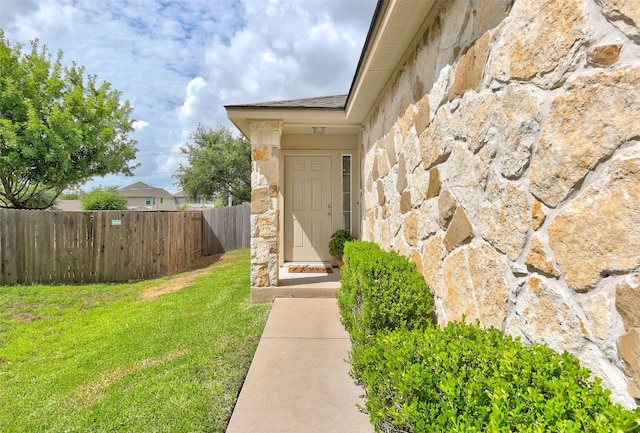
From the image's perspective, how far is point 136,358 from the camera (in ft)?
11.0

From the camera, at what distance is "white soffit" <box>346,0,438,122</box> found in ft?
7.86

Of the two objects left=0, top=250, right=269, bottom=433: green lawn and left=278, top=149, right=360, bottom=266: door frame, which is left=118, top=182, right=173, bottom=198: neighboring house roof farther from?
left=278, top=149, right=360, bottom=266: door frame

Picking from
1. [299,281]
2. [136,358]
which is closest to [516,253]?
[136,358]

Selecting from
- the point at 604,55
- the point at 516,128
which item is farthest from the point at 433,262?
the point at 604,55

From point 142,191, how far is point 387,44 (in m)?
42.4

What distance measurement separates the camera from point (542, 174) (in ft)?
4.29

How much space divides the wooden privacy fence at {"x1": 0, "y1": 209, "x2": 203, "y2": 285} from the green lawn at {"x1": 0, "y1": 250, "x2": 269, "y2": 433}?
1.53 metres

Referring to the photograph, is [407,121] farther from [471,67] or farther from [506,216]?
[506,216]

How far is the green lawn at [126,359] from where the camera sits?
2.35 meters

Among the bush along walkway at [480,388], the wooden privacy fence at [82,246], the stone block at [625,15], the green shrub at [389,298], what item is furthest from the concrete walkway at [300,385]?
the wooden privacy fence at [82,246]

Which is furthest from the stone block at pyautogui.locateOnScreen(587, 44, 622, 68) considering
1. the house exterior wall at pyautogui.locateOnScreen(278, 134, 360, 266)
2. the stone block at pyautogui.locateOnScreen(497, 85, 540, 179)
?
the house exterior wall at pyautogui.locateOnScreen(278, 134, 360, 266)

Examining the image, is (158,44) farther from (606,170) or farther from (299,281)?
(606,170)

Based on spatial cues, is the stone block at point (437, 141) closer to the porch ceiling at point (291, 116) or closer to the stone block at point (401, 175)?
the stone block at point (401, 175)

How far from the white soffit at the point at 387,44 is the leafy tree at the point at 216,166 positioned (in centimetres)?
1564
